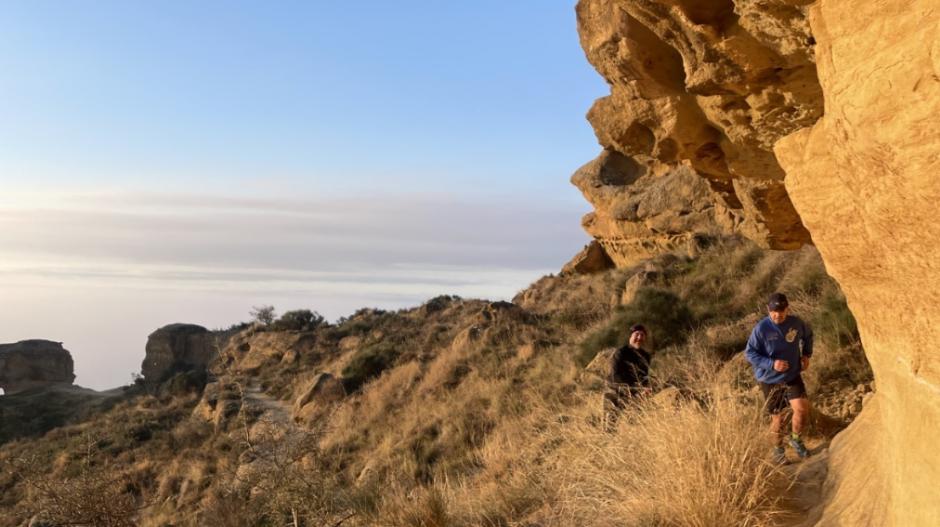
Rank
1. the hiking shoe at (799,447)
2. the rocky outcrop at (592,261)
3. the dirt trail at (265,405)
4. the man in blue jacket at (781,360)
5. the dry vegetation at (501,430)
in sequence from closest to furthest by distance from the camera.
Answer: the dry vegetation at (501,430) < the hiking shoe at (799,447) < the man in blue jacket at (781,360) < the dirt trail at (265,405) < the rocky outcrop at (592,261)

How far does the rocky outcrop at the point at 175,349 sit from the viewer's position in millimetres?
44781

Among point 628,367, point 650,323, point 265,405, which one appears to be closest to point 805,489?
point 628,367

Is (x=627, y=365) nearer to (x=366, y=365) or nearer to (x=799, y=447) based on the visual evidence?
(x=799, y=447)

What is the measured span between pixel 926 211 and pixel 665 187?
20.0 meters

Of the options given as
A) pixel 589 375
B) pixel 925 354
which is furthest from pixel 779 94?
pixel 589 375

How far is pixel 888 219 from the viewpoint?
262 cm

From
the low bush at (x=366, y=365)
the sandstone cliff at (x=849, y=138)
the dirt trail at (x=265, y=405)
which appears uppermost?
the sandstone cliff at (x=849, y=138)

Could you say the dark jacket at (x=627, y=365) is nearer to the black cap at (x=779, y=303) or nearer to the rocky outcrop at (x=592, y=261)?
the black cap at (x=779, y=303)

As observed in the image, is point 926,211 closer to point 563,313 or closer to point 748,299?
point 748,299

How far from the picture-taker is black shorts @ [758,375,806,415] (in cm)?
521

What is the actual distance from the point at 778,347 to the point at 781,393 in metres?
0.37

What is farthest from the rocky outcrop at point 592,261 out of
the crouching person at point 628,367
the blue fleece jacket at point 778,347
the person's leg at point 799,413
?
the person's leg at point 799,413

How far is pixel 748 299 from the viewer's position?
1273 centimetres

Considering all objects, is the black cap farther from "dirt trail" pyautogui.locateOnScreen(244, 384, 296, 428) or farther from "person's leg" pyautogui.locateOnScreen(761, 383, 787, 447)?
"dirt trail" pyautogui.locateOnScreen(244, 384, 296, 428)
